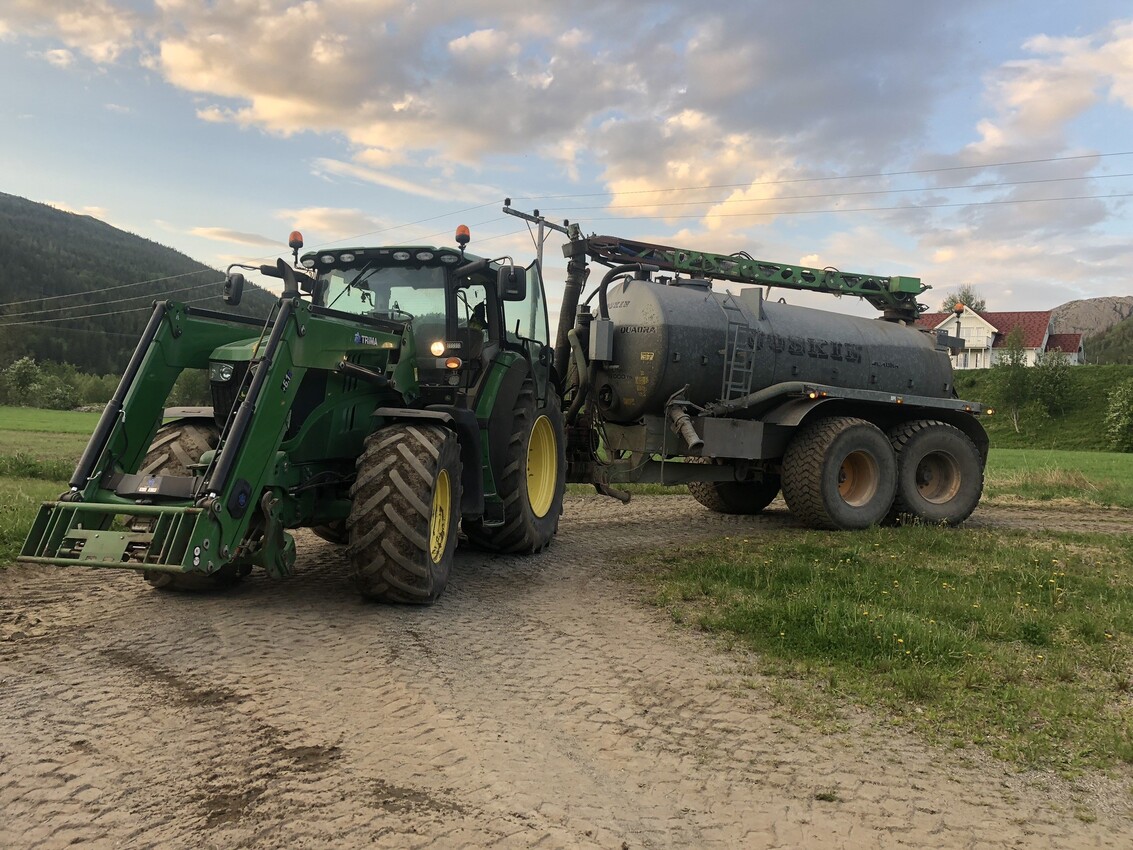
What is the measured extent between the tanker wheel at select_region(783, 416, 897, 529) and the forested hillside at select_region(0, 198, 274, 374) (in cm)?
6120

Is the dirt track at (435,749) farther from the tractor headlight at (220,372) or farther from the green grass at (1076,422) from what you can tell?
the green grass at (1076,422)

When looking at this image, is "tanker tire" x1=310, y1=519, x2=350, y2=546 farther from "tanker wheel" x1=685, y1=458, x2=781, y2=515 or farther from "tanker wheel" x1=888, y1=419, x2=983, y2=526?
"tanker wheel" x1=888, y1=419, x2=983, y2=526

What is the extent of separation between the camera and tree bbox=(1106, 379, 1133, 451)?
44.9 m

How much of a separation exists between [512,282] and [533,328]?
1617 mm

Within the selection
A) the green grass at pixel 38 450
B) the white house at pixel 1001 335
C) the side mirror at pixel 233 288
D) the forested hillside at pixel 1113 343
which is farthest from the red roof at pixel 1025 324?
the side mirror at pixel 233 288

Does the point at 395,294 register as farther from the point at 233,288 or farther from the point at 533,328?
the point at 533,328

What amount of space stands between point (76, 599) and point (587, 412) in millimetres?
5952

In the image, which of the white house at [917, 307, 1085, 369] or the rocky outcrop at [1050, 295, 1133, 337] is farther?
the rocky outcrop at [1050, 295, 1133, 337]

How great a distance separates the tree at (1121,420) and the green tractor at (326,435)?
158ft

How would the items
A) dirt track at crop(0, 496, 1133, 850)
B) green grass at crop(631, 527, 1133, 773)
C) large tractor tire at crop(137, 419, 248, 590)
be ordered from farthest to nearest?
large tractor tire at crop(137, 419, 248, 590)
green grass at crop(631, 527, 1133, 773)
dirt track at crop(0, 496, 1133, 850)

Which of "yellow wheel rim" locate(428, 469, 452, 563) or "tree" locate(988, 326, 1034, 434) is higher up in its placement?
"tree" locate(988, 326, 1034, 434)

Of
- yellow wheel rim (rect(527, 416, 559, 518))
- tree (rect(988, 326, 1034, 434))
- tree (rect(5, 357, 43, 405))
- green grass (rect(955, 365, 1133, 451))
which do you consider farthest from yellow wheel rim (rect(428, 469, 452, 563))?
tree (rect(5, 357, 43, 405))

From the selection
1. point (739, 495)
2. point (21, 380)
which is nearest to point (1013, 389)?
point (739, 495)

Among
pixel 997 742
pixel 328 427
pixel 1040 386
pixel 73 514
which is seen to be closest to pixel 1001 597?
Result: pixel 997 742
